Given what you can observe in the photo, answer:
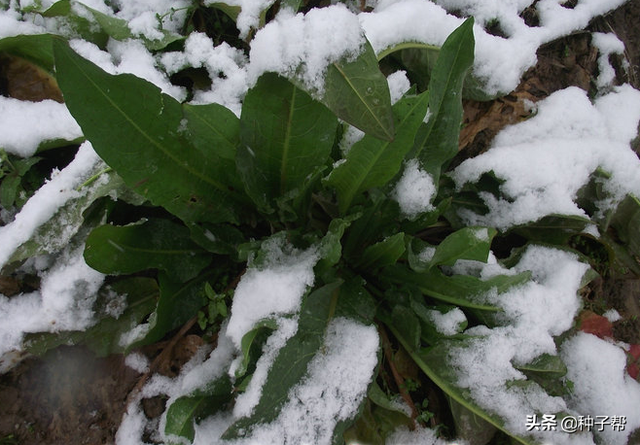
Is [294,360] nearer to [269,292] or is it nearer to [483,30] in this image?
[269,292]

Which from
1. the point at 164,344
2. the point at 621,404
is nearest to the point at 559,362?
the point at 621,404

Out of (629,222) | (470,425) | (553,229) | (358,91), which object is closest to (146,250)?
(358,91)

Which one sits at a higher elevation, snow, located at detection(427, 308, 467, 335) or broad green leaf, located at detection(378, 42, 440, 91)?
broad green leaf, located at detection(378, 42, 440, 91)

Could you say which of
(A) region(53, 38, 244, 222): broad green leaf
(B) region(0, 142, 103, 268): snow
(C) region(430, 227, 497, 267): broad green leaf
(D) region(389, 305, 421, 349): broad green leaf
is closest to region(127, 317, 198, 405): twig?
(A) region(53, 38, 244, 222): broad green leaf

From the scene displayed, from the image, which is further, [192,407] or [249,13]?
[249,13]

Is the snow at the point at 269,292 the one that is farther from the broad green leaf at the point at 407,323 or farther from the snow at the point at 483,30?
the snow at the point at 483,30

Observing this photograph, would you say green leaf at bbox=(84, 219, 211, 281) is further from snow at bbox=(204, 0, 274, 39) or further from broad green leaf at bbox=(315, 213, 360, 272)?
snow at bbox=(204, 0, 274, 39)
